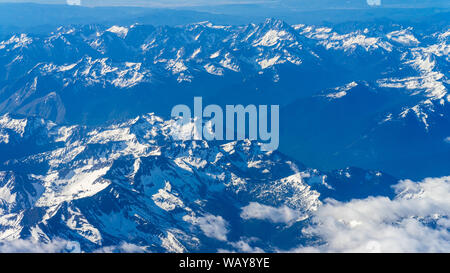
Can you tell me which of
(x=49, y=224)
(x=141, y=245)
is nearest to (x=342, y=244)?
(x=141, y=245)
